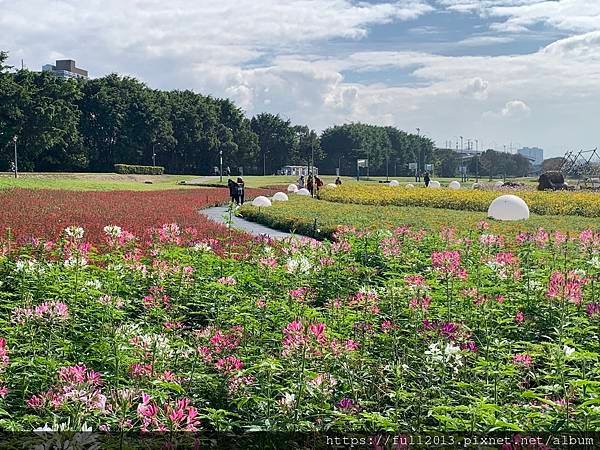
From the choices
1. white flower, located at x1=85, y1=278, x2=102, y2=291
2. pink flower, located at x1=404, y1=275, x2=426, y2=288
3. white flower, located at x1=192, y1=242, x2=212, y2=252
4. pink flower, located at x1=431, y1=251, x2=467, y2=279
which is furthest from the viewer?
white flower, located at x1=192, y1=242, x2=212, y2=252

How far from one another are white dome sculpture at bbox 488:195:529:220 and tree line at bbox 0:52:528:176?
40.5 meters

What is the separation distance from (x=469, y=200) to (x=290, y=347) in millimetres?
21265

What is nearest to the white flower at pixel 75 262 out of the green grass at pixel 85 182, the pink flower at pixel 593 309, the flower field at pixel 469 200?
the pink flower at pixel 593 309

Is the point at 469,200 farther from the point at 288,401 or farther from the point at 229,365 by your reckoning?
the point at 288,401

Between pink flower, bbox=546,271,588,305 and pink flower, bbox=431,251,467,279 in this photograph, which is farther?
pink flower, bbox=431,251,467,279

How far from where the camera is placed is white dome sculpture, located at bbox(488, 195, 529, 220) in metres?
17.8

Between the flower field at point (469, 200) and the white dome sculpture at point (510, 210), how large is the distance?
2718 mm

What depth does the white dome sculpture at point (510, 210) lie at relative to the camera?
17797 millimetres

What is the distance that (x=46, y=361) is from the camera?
3494mm

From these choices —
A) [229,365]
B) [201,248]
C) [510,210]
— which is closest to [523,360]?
[229,365]

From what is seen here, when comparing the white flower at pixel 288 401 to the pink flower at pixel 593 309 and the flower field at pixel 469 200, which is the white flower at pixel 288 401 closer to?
the pink flower at pixel 593 309

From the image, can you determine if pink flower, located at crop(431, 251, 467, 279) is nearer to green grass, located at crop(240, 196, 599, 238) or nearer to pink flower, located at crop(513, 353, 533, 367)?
pink flower, located at crop(513, 353, 533, 367)

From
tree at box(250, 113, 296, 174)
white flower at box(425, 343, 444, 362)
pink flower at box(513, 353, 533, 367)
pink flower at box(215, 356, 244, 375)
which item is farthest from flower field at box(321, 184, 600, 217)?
tree at box(250, 113, 296, 174)

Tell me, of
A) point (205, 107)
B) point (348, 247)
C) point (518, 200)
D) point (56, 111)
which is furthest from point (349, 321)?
point (205, 107)
